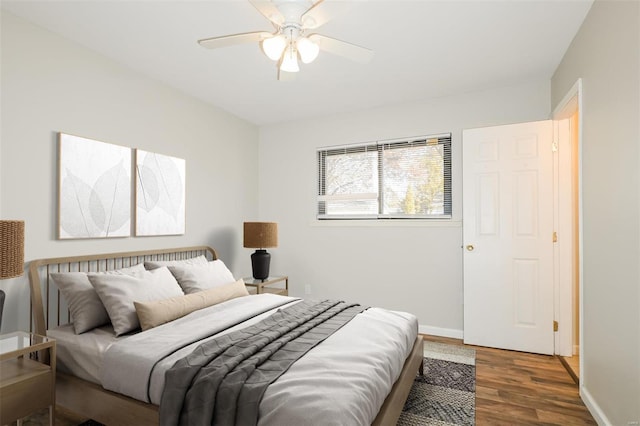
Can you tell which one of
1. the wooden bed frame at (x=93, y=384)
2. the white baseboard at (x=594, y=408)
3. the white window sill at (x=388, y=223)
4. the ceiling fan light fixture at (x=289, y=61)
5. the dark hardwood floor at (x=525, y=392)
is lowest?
the dark hardwood floor at (x=525, y=392)

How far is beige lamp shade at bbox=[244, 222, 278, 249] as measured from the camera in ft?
12.8

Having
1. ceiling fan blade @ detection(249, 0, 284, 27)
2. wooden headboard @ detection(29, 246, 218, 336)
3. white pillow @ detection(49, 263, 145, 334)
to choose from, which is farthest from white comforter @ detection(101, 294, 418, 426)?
ceiling fan blade @ detection(249, 0, 284, 27)

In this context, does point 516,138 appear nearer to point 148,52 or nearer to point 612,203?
point 612,203

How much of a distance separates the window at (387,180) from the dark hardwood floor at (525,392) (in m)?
1.54

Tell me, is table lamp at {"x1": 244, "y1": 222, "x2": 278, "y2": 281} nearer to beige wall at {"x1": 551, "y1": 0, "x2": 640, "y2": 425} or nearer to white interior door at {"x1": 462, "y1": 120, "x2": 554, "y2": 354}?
white interior door at {"x1": 462, "y1": 120, "x2": 554, "y2": 354}

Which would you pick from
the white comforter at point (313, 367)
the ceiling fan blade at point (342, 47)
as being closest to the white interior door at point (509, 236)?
the white comforter at point (313, 367)

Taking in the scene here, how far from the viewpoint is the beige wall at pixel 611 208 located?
1.72 metres

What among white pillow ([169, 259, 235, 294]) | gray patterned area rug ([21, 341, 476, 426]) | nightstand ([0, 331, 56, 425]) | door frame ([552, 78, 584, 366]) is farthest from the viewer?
door frame ([552, 78, 584, 366])

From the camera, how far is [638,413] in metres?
1.66

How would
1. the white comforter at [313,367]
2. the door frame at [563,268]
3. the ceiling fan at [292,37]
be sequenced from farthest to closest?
the door frame at [563,268] < the ceiling fan at [292,37] < the white comforter at [313,367]

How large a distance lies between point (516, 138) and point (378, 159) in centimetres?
148

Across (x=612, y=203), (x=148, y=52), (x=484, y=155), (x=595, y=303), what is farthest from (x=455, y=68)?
(x=148, y=52)

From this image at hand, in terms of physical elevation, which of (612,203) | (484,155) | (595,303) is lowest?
(595,303)

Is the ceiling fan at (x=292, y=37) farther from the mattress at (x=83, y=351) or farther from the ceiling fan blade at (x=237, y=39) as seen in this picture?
the mattress at (x=83, y=351)
